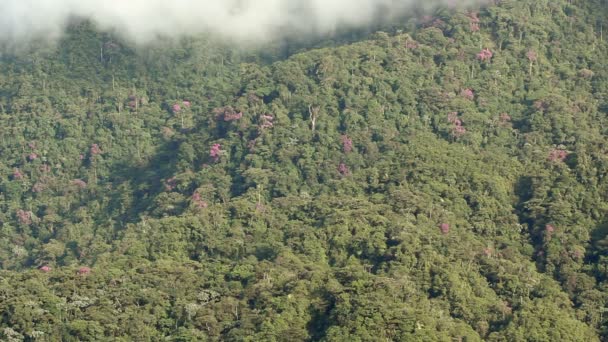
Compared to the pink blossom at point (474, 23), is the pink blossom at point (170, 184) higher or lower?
lower

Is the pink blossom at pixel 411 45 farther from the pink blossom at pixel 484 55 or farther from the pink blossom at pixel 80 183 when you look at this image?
the pink blossom at pixel 80 183

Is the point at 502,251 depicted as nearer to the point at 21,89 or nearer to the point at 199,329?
the point at 199,329

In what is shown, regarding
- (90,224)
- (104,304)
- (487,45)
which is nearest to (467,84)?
(487,45)

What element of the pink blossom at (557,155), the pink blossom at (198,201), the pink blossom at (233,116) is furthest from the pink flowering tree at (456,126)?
the pink blossom at (198,201)

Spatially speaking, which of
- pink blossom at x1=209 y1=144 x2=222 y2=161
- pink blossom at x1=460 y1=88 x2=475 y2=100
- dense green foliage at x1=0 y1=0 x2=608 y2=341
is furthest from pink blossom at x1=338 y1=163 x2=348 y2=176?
pink blossom at x1=460 y1=88 x2=475 y2=100

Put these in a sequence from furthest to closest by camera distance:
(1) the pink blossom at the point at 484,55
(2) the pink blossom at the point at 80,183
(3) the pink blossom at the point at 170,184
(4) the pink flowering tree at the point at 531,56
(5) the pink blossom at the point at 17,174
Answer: (5) the pink blossom at the point at 17,174 < (2) the pink blossom at the point at 80,183 < (4) the pink flowering tree at the point at 531,56 < (1) the pink blossom at the point at 484,55 < (3) the pink blossom at the point at 170,184

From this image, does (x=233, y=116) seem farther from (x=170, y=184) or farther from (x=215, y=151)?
(x=170, y=184)
